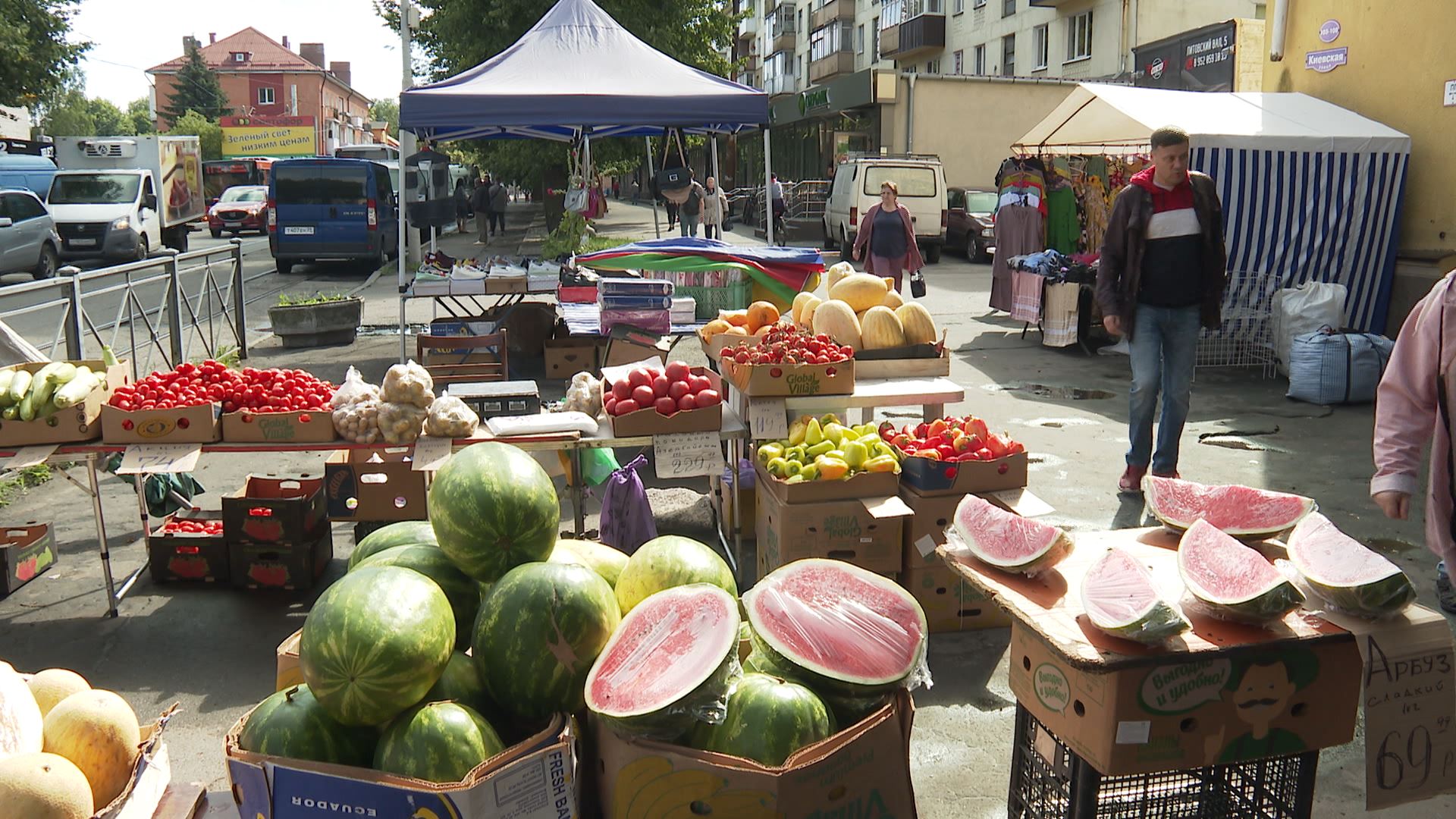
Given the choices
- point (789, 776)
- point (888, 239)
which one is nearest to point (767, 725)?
point (789, 776)

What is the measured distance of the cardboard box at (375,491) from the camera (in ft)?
18.8

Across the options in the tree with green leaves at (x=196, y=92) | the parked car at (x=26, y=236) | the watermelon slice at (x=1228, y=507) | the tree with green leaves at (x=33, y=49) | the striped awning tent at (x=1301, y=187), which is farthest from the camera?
the tree with green leaves at (x=196, y=92)

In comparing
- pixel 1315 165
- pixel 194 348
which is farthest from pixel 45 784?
pixel 1315 165

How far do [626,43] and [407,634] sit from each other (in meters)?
10.1

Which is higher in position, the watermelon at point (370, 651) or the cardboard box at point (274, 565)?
the watermelon at point (370, 651)

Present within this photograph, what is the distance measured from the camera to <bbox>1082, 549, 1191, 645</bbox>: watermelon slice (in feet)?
8.08

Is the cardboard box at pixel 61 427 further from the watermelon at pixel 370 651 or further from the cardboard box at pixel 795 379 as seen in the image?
the watermelon at pixel 370 651

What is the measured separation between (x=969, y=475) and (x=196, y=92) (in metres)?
88.7

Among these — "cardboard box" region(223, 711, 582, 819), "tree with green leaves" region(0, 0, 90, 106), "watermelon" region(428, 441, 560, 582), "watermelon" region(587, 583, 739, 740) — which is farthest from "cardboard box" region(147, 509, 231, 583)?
"tree with green leaves" region(0, 0, 90, 106)

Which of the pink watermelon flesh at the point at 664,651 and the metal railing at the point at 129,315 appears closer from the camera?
the pink watermelon flesh at the point at 664,651

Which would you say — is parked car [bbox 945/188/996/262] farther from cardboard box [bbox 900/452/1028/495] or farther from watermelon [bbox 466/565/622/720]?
watermelon [bbox 466/565/622/720]

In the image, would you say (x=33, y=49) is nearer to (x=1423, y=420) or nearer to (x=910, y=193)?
(x=910, y=193)

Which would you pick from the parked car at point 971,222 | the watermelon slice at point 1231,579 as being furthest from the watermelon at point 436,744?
the parked car at point 971,222

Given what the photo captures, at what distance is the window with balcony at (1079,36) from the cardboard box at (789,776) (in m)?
29.3
